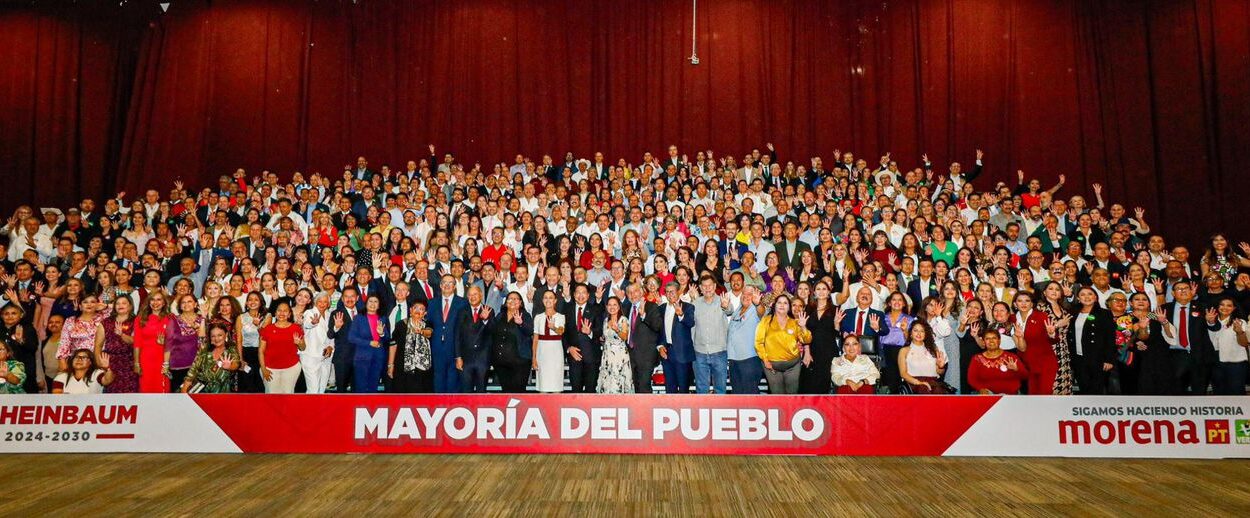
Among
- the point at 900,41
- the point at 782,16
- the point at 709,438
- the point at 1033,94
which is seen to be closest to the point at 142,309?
the point at 709,438

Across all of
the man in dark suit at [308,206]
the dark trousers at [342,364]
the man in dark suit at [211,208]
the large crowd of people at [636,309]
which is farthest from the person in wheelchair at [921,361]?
the man in dark suit at [211,208]

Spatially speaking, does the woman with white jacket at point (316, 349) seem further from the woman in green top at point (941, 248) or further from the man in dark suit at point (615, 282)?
the woman in green top at point (941, 248)

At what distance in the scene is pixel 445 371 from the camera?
8.72 m

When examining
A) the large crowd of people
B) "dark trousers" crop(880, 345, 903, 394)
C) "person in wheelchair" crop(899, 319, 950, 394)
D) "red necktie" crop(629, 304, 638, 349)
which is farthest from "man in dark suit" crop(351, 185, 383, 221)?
"person in wheelchair" crop(899, 319, 950, 394)

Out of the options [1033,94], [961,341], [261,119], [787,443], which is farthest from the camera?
[261,119]

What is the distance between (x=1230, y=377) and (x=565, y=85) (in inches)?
534

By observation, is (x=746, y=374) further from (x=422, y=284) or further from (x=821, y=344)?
(x=422, y=284)

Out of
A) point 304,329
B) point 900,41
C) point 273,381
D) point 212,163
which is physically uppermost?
point 900,41

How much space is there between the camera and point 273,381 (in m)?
8.38

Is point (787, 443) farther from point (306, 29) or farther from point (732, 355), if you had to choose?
point (306, 29)

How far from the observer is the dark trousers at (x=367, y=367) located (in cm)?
850

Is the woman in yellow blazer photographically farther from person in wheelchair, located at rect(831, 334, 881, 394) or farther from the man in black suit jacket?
the man in black suit jacket

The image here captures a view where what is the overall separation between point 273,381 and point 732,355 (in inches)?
191

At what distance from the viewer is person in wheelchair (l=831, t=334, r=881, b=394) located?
25.9ft
